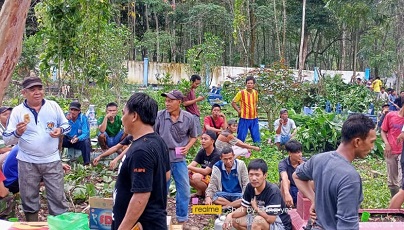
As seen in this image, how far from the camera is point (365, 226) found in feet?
13.5

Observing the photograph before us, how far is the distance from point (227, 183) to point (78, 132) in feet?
11.2

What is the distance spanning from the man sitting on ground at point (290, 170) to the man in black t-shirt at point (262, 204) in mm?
325

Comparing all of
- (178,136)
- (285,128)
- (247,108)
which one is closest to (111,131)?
(247,108)

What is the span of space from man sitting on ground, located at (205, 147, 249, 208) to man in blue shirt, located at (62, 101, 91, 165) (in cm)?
308

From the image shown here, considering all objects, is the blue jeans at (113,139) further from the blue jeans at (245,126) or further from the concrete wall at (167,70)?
the concrete wall at (167,70)

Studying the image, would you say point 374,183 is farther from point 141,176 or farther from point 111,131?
point 141,176

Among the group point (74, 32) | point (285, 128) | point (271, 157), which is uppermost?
point (74, 32)

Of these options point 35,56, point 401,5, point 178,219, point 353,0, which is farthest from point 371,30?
point 178,219

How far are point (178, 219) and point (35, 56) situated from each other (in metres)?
11.8

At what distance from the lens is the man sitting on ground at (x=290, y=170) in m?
5.62

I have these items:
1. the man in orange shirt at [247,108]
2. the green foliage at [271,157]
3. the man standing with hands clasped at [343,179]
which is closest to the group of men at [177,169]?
the man standing with hands clasped at [343,179]

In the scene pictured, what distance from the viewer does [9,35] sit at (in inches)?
180

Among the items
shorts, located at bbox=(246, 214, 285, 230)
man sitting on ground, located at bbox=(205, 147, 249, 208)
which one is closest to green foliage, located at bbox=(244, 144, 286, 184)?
man sitting on ground, located at bbox=(205, 147, 249, 208)

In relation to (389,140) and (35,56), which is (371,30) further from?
(389,140)
